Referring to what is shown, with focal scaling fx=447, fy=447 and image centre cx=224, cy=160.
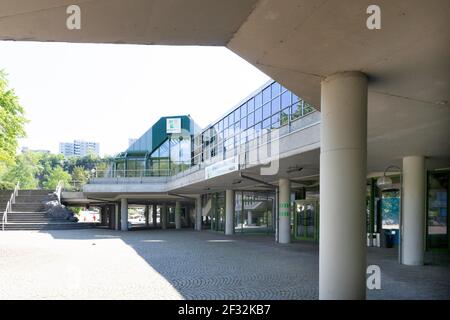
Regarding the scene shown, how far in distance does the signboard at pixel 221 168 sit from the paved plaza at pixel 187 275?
371cm

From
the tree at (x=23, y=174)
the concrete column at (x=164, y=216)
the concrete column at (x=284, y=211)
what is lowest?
the concrete column at (x=164, y=216)

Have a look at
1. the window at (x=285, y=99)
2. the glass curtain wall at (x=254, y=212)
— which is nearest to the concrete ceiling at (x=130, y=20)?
the window at (x=285, y=99)

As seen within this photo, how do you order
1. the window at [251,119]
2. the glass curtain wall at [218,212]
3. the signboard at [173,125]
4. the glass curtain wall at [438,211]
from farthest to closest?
the signboard at [173,125]
the glass curtain wall at [218,212]
the window at [251,119]
the glass curtain wall at [438,211]

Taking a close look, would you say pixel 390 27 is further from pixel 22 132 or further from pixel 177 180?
pixel 177 180

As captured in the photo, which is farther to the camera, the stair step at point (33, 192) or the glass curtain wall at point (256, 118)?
the stair step at point (33, 192)

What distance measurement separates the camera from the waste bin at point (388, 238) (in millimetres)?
19703

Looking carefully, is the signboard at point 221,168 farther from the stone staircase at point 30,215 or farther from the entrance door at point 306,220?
the stone staircase at point 30,215

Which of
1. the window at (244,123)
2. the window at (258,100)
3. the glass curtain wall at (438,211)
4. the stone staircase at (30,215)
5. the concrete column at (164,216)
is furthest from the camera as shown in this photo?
the concrete column at (164,216)

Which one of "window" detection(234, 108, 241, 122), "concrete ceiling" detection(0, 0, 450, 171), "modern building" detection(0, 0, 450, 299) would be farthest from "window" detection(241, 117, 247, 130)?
"concrete ceiling" detection(0, 0, 450, 171)

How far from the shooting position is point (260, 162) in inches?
644

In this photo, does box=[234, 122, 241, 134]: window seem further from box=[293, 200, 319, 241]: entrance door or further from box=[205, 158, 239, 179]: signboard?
box=[293, 200, 319, 241]: entrance door

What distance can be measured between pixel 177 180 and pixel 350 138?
25072 mm

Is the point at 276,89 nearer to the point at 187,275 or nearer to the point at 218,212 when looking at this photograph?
the point at 187,275
